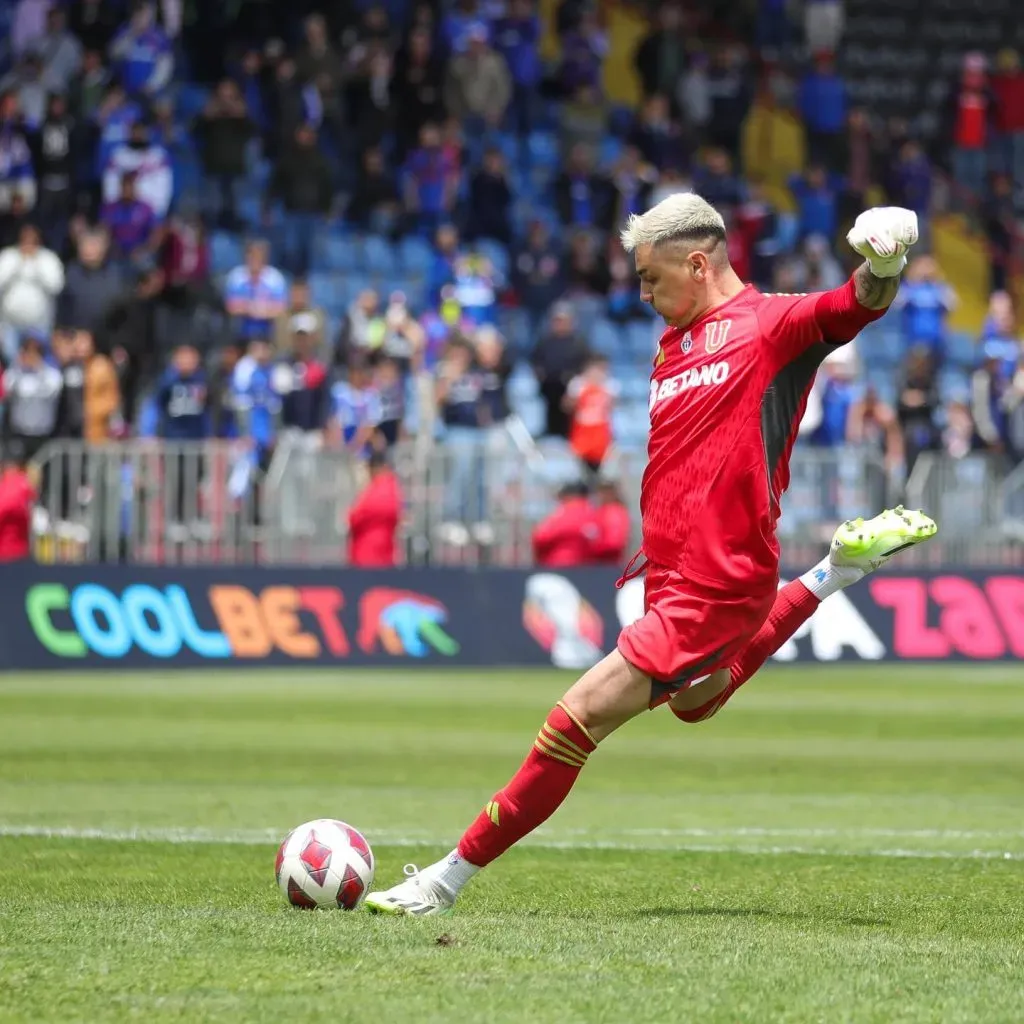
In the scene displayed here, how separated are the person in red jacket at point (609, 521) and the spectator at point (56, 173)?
24.7ft

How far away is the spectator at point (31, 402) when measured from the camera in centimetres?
2247

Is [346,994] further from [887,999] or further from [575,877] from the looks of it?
[575,877]

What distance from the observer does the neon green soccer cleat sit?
307 inches

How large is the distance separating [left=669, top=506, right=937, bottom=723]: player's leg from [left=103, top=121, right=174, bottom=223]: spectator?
19249 millimetres

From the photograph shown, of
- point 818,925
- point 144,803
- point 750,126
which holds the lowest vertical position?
point 144,803

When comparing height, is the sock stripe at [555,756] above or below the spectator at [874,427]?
above

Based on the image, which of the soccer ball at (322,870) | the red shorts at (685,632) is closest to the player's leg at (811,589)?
the red shorts at (685,632)

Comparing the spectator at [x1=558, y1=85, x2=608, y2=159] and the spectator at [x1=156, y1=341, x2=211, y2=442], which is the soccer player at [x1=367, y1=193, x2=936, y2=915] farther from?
the spectator at [x1=558, y1=85, x2=608, y2=159]

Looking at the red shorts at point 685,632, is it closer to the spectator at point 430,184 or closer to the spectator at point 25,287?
the spectator at point 25,287

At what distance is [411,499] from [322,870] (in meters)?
15.5

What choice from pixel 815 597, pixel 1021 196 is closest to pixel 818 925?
pixel 815 597

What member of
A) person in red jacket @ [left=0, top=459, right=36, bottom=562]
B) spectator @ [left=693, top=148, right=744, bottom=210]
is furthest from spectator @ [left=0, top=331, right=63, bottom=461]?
spectator @ [left=693, top=148, right=744, bottom=210]

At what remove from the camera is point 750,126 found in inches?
1256

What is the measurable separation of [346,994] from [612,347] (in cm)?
2272
